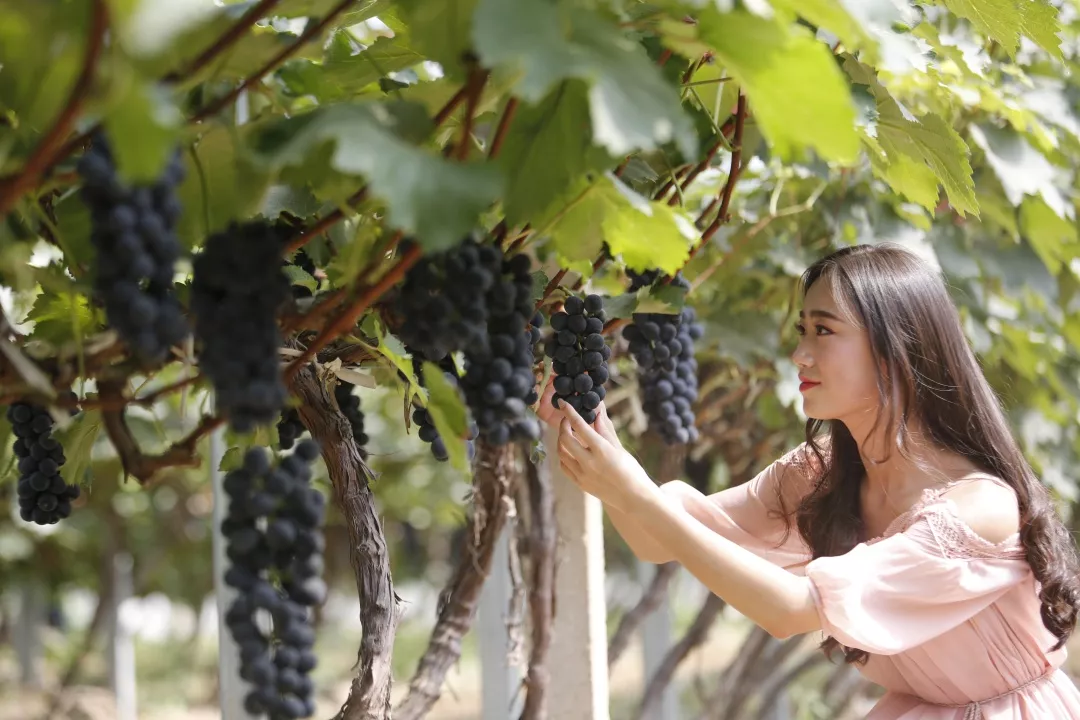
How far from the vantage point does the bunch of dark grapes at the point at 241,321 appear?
646mm

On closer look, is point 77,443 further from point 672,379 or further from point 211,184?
point 672,379

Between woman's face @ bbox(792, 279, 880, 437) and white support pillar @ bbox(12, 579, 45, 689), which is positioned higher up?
woman's face @ bbox(792, 279, 880, 437)

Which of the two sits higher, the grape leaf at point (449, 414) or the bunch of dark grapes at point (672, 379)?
the grape leaf at point (449, 414)

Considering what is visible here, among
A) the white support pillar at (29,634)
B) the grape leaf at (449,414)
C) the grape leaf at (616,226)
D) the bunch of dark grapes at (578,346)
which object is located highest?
the grape leaf at (616,226)

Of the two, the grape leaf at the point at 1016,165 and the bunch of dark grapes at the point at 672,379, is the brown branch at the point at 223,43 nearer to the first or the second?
the bunch of dark grapes at the point at 672,379

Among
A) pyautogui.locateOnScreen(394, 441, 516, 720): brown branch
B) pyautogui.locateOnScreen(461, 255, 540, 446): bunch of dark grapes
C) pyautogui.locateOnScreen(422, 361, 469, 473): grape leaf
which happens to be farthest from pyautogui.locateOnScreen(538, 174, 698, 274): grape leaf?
pyautogui.locateOnScreen(394, 441, 516, 720): brown branch

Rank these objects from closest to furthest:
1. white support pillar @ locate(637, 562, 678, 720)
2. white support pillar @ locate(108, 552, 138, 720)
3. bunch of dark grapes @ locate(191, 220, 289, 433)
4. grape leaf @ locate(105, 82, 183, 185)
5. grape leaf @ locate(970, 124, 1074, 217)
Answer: grape leaf @ locate(105, 82, 183, 185)
bunch of dark grapes @ locate(191, 220, 289, 433)
grape leaf @ locate(970, 124, 1074, 217)
white support pillar @ locate(637, 562, 678, 720)
white support pillar @ locate(108, 552, 138, 720)

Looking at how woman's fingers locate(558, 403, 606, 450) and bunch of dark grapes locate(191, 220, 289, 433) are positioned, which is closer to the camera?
bunch of dark grapes locate(191, 220, 289, 433)

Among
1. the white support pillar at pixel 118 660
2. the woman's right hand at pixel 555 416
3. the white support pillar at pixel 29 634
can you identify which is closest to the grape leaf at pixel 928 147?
the woman's right hand at pixel 555 416

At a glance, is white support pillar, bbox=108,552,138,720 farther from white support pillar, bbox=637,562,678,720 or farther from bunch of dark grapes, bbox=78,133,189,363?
bunch of dark grapes, bbox=78,133,189,363

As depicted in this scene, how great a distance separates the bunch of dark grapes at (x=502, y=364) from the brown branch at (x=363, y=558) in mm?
319

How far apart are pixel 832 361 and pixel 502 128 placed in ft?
2.96

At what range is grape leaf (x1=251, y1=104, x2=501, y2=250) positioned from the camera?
0.63 m

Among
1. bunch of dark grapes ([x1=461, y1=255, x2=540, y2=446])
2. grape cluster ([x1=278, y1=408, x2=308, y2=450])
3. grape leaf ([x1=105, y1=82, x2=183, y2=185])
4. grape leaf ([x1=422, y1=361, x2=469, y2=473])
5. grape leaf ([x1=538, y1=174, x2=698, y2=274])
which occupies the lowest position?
grape cluster ([x1=278, y1=408, x2=308, y2=450])
